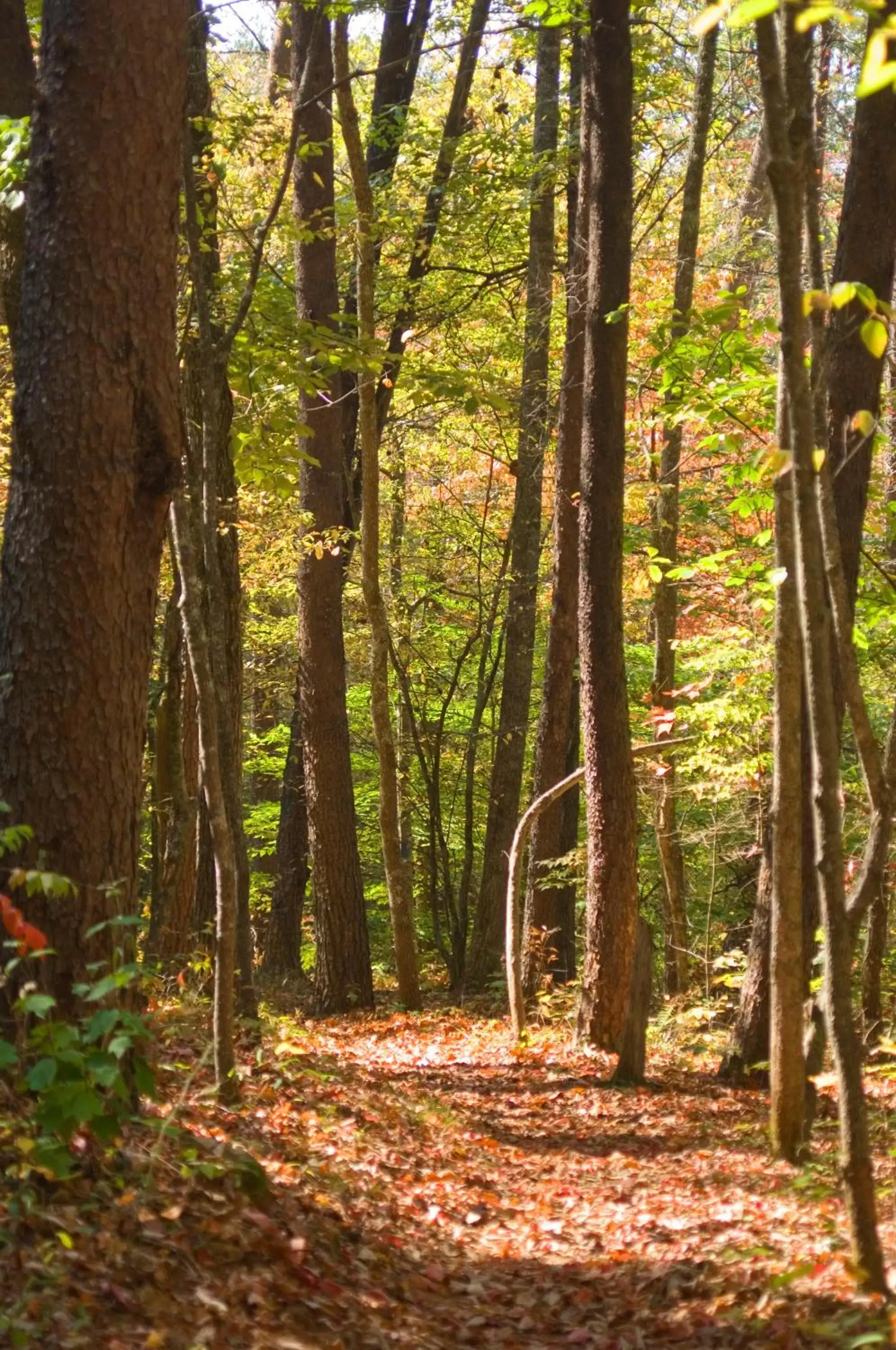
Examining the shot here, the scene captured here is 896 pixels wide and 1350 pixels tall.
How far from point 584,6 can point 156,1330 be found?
1012 cm

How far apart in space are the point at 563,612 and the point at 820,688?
29.2 feet

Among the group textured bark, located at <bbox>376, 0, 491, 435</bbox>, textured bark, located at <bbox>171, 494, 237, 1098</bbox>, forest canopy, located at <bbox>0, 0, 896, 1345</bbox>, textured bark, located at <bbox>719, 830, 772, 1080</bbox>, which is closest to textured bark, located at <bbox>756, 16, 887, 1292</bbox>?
forest canopy, located at <bbox>0, 0, 896, 1345</bbox>

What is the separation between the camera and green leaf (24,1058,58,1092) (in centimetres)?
353

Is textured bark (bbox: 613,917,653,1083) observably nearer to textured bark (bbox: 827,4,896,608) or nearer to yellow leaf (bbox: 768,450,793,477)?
textured bark (bbox: 827,4,896,608)

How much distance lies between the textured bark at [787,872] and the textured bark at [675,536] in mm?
6543

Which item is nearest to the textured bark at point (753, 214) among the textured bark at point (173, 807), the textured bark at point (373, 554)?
the textured bark at point (373, 554)

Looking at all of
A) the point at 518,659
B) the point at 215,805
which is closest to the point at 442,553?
the point at 518,659

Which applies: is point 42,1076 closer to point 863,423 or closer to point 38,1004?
point 38,1004

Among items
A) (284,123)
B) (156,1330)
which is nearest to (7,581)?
(156,1330)

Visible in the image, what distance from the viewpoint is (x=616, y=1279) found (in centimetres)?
502

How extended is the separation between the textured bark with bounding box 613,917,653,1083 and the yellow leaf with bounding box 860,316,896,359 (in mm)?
6161

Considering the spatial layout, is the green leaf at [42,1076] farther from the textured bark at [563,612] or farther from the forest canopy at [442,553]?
the textured bark at [563,612]

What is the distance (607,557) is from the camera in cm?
952

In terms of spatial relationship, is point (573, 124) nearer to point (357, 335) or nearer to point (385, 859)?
point (357, 335)
